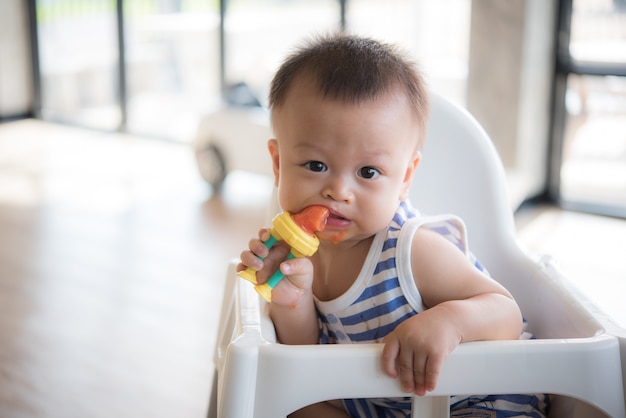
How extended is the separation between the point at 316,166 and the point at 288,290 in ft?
0.41

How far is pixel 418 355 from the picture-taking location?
0.69 m

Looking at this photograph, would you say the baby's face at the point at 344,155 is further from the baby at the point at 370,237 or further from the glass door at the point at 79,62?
the glass door at the point at 79,62

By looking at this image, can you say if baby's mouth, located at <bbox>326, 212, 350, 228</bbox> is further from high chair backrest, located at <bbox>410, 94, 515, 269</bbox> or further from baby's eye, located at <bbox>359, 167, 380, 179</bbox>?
high chair backrest, located at <bbox>410, 94, 515, 269</bbox>

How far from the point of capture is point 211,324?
189cm

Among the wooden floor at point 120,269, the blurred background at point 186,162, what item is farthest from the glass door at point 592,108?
the wooden floor at point 120,269

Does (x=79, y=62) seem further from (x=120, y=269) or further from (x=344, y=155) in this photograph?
(x=344, y=155)

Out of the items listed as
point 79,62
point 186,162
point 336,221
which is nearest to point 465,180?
point 336,221

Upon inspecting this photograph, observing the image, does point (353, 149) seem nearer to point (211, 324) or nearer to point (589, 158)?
point (211, 324)

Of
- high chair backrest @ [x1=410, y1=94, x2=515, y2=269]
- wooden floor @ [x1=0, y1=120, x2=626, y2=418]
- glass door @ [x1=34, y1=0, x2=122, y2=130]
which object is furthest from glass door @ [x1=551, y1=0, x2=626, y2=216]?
glass door @ [x1=34, y1=0, x2=122, y2=130]

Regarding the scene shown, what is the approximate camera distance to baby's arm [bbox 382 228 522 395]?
687mm

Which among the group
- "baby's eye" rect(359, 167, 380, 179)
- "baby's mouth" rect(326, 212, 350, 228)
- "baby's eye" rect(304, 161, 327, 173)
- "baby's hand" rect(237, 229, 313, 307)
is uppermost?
"baby's eye" rect(304, 161, 327, 173)

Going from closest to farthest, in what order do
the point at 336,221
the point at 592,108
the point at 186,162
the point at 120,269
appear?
1. the point at 336,221
2. the point at 120,269
3. the point at 592,108
4. the point at 186,162

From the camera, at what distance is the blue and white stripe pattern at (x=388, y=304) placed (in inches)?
32.4

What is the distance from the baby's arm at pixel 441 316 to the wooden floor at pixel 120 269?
83cm
